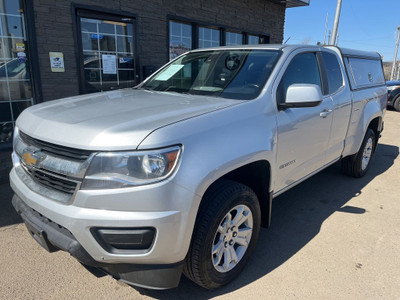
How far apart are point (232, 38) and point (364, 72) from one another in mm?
4945

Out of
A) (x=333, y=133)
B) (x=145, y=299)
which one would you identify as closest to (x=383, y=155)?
(x=333, y=133)

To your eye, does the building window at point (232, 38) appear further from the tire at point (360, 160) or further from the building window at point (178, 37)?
the tire at point (360, 160)

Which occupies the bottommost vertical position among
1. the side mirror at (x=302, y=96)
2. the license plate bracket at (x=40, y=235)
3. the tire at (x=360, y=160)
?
the tire at (x=360, y=160)

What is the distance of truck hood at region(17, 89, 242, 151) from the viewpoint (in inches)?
73.5

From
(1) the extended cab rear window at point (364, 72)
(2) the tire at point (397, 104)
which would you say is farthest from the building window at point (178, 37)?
(2) the tire at point (397, 104)

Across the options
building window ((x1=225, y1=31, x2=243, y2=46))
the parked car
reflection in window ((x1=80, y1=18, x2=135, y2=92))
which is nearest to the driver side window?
reflection in window ((x1=80, y1=18, x2=135, y2=92))

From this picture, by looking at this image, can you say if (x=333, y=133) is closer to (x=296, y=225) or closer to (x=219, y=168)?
(x=296, y=225)

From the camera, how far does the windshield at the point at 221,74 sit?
9.32 ft

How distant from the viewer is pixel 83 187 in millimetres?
1874

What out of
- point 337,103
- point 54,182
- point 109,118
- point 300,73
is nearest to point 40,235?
point 54,182

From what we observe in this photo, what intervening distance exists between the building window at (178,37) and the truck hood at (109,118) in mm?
4755

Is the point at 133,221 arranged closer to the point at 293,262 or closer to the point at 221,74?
the point at 293,262

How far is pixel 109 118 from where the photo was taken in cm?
212

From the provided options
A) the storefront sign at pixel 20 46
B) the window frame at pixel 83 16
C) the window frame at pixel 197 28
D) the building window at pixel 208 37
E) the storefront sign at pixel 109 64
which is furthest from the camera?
the building window at pixel 208 37
